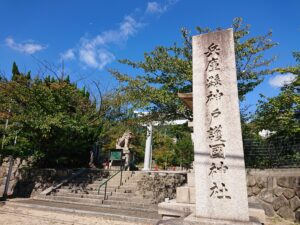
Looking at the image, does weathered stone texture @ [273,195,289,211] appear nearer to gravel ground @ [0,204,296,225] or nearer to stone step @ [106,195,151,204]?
gravel ground @ [0,204,296,225]

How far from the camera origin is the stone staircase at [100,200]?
8894 mm

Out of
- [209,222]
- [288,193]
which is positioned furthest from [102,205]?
[209,222]

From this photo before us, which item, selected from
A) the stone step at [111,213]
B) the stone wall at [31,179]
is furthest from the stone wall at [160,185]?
the stone wall at [31,179]

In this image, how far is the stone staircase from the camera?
889 cm

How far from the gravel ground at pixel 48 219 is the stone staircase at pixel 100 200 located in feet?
1.22

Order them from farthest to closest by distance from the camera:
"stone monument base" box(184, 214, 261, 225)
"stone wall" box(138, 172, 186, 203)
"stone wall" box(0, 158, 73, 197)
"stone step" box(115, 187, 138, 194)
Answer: "stone wall" box(0, 158, 73, 197), "stone step" box(115, 187, 138, 194), "stone wall" box(138, 172, 186, 203), "stone monument base" box(184, 214, 261, 225)

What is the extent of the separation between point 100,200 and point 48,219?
10.2 ft

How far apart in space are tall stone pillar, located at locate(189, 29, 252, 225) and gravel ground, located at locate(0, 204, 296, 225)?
13.5 feet

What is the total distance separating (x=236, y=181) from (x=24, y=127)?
457 inches

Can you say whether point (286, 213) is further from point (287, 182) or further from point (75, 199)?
point (75, 199)

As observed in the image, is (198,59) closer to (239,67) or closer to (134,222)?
(134,222)

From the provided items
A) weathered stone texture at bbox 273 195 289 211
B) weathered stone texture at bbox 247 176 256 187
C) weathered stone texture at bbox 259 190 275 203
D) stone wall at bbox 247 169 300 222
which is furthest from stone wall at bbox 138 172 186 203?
weathered stone texture at bbox 273 195 289 211

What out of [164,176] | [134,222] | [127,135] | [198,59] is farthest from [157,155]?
[198,59]

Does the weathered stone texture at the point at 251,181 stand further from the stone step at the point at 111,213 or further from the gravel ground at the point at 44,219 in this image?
the gravel ground at the point at 44,219
